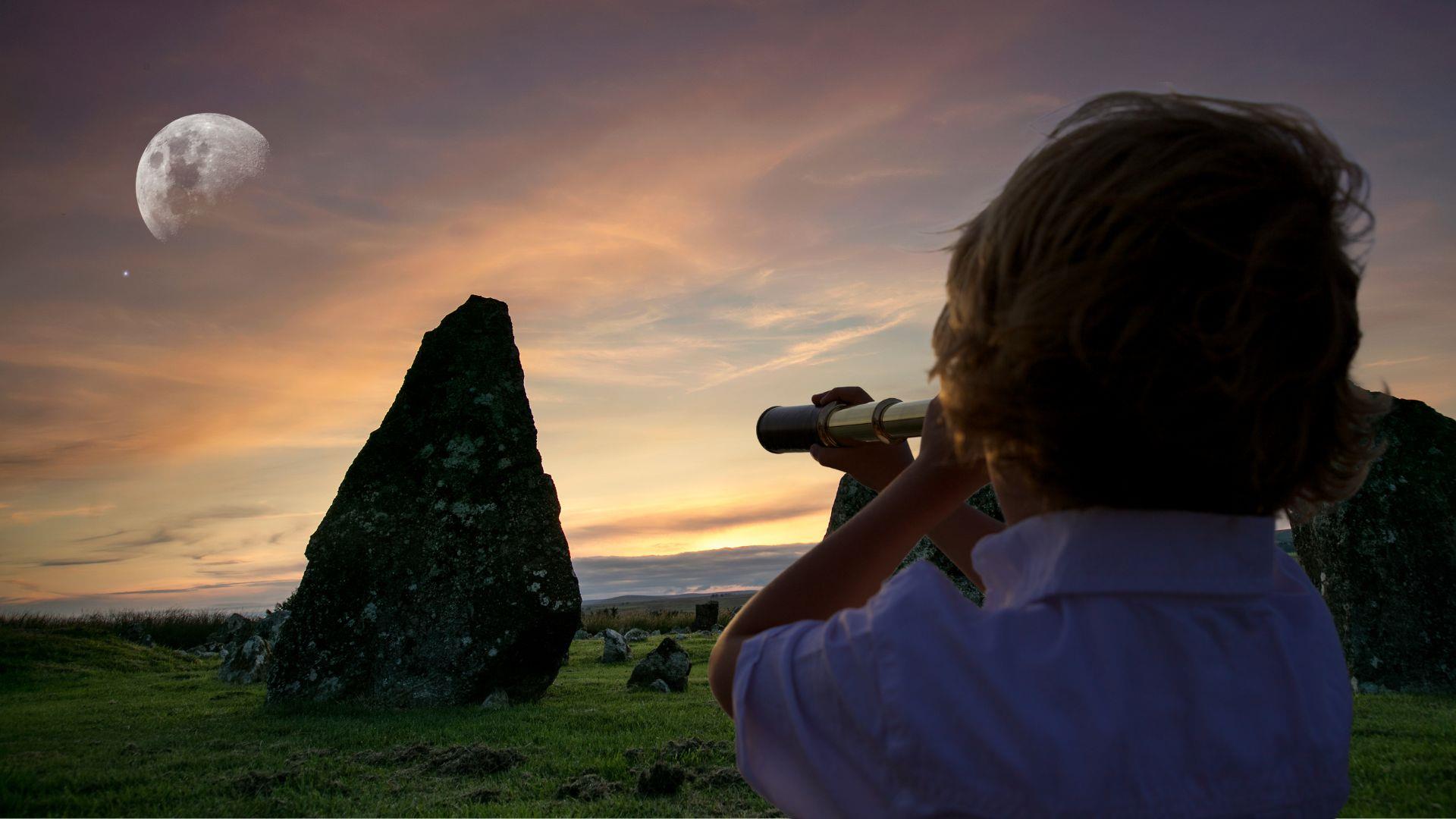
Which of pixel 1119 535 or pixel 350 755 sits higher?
pixel 1119 535

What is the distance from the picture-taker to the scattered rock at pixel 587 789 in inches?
165

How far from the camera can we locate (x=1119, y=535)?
37.8 inches

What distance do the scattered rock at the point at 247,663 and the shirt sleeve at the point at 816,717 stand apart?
36.0 feet

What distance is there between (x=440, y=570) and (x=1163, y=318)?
7631 millimetres

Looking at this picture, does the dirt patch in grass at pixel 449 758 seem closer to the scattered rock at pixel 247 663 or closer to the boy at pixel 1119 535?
the boy at pixel 1119 535

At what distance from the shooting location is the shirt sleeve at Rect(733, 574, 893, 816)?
0.91m

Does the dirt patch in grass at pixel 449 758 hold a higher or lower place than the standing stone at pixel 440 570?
lower

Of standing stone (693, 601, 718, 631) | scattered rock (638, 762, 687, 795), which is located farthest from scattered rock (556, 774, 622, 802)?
standing stone (693, 601, 718, 631)

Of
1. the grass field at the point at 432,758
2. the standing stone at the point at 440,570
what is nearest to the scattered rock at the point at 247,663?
the grass field at the point at 432,758

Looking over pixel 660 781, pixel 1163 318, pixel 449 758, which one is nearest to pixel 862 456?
pixel 1163 318

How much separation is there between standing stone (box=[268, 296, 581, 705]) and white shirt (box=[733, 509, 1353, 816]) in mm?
6961

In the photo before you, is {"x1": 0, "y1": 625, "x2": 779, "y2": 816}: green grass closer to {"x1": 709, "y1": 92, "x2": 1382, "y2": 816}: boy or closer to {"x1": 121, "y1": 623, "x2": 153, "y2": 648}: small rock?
{"x1": 709, "y1": 92, "x2": 1382, "y2": 816}: boy

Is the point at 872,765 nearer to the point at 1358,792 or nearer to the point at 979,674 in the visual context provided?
the point at 979,674

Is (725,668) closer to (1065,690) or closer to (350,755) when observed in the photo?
(1065,690)
